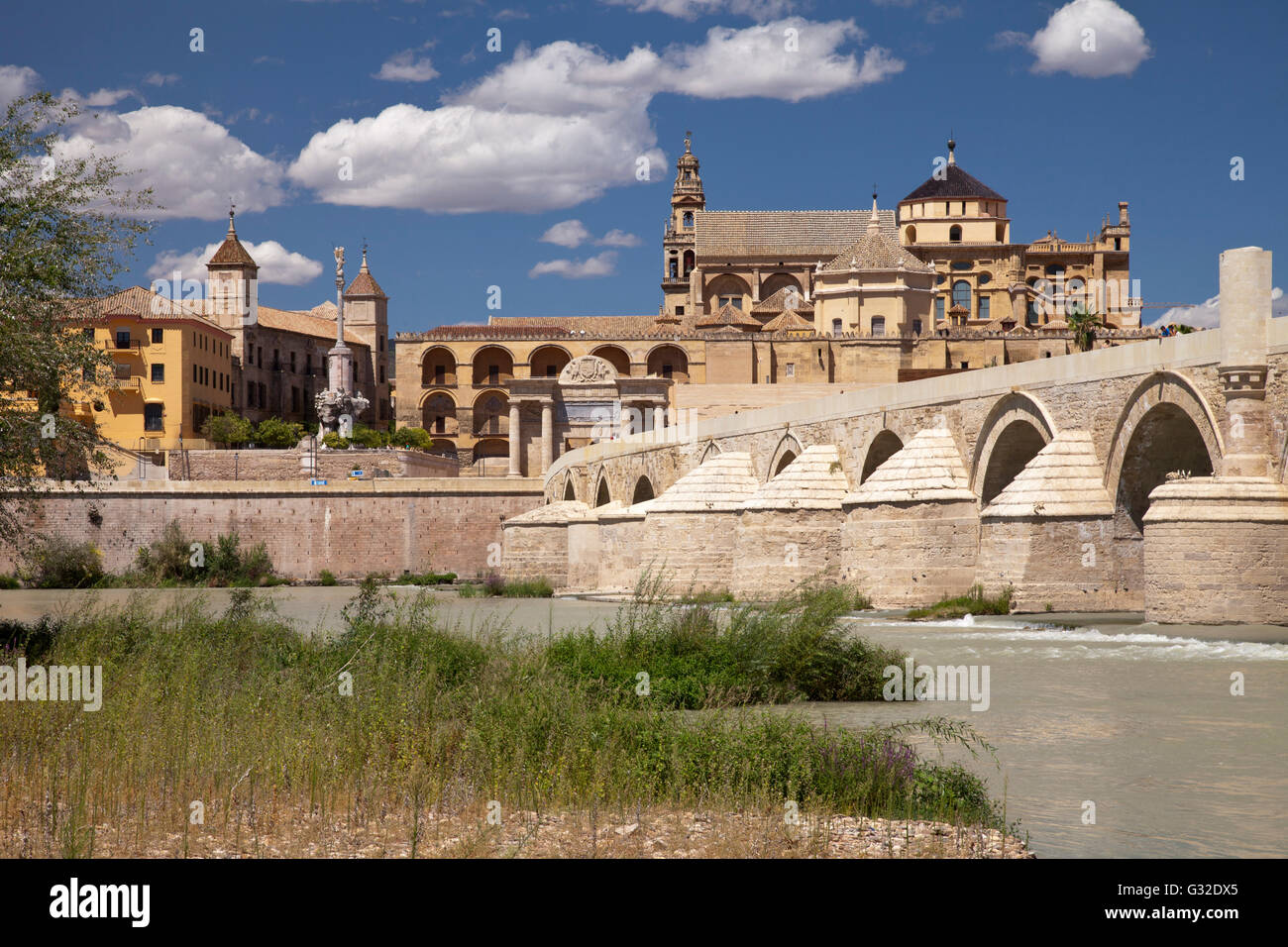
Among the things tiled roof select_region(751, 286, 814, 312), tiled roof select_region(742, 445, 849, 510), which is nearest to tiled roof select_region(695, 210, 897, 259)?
tiled roof select_region(751, 286, 814, 312)

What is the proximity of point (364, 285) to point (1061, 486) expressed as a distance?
78.1 meters

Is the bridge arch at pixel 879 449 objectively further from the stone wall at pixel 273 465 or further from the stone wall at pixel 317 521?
the stone wall at pixel 273 465

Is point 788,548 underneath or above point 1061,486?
underneath

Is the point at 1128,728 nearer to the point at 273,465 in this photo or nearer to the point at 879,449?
the point at 879,449

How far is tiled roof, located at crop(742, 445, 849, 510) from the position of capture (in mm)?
29672

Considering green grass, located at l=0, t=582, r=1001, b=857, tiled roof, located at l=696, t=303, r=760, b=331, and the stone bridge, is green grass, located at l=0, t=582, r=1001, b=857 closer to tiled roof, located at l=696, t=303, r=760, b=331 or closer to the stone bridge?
the stone bridge

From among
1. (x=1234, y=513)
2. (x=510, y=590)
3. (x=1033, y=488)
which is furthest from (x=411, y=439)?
(x=1234, y=513)

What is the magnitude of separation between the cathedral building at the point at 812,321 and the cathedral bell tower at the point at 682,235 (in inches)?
72.5

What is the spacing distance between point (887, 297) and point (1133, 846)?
62030 millimetres

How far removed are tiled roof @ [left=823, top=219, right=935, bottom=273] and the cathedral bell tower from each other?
29.6 meters

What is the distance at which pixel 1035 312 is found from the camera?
83.2 m

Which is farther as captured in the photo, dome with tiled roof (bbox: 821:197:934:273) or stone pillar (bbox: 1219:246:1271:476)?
dome with tiled roof (bbox: 821:197:934:273)

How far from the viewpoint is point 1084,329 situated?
202ft
